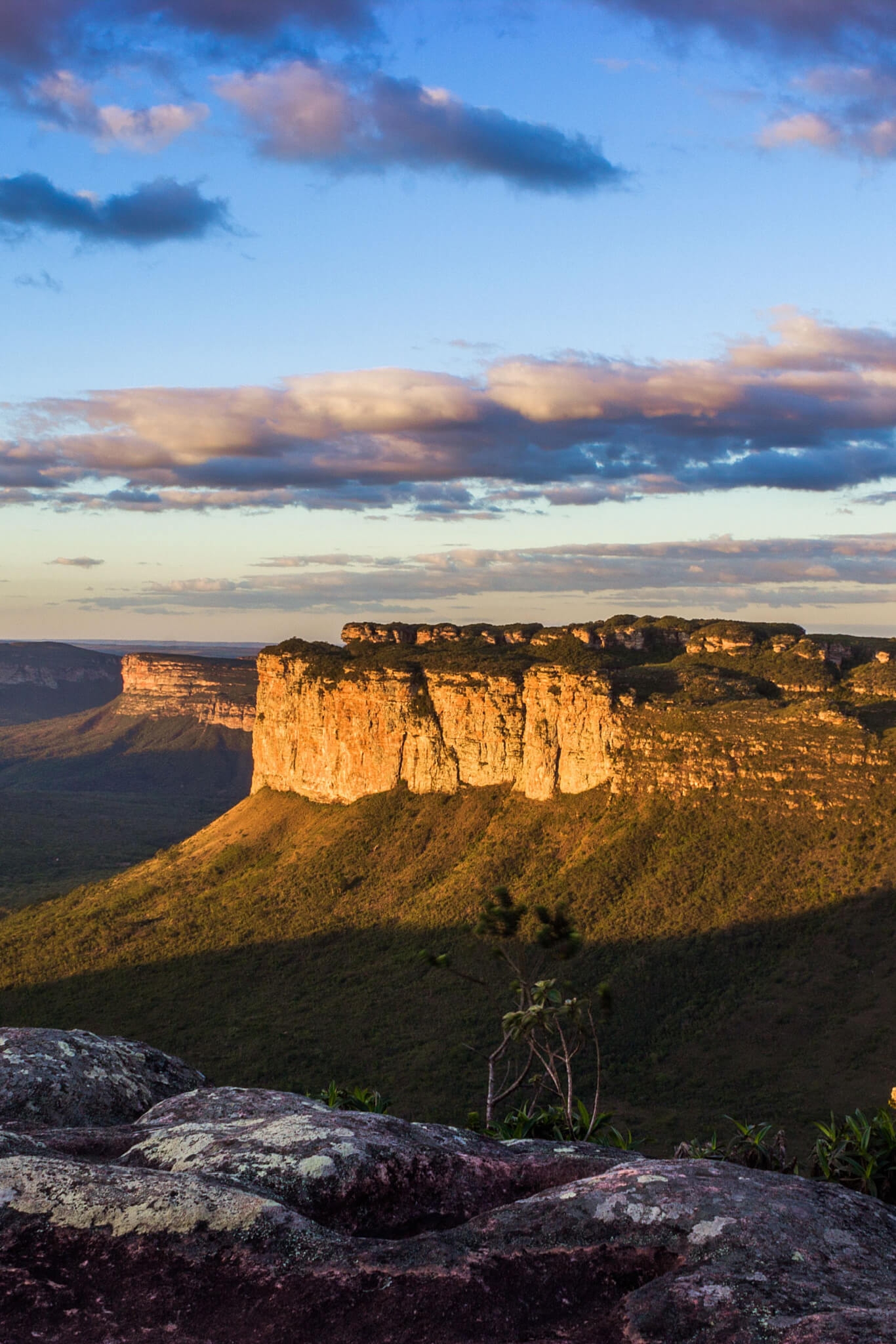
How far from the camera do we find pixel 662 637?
12081 cm

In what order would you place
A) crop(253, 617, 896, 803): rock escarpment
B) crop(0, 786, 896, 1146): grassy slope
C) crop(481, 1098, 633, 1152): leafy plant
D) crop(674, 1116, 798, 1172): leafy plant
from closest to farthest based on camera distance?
crop(674, 1116, 798, 1172): leafy plant, crop(481, 1098, 633, 1152): leafy plant, crop(0, 786, 896, 1146): grassy slope, crop(253, 617, 896, 803): rock escarpment

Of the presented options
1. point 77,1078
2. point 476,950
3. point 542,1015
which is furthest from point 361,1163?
point 476,950

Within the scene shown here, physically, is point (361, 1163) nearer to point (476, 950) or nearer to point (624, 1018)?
point (624, 1018)

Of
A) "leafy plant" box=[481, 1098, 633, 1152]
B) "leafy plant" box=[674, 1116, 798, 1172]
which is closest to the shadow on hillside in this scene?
"leafy plant" box=[481, 1098, 633, 1152]

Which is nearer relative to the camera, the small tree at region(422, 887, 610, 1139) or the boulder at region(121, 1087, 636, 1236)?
the boulder at region(121, 1087, 636, 1236)

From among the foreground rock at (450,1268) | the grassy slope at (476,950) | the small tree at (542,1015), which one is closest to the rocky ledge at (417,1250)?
the foreground rock at (450,1268)

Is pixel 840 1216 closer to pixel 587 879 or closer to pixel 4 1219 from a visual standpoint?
pixel 4 1219

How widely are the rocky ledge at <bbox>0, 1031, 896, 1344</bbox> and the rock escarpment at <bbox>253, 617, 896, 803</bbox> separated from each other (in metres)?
72.1

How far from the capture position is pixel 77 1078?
59.1ft

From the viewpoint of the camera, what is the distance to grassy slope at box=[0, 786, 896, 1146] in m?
60.5

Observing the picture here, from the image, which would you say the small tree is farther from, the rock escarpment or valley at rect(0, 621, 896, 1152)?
the rock escarpment

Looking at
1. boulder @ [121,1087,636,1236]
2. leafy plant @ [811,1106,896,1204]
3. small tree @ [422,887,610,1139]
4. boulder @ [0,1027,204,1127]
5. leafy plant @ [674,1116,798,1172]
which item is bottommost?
small tree @ [422,887,610,1139]

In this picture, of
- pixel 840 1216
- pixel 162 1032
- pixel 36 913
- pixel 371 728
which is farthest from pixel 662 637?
pixel 840 1216

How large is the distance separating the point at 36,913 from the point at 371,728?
45310mm
